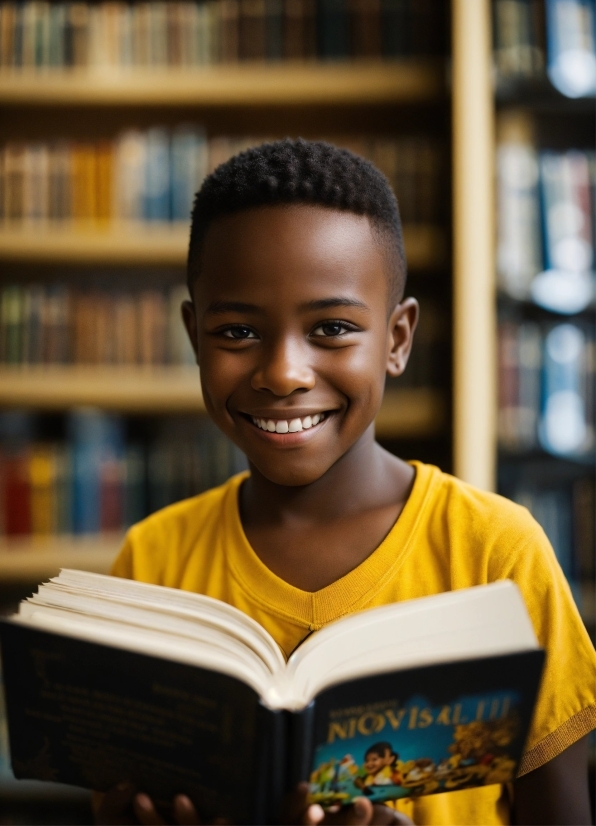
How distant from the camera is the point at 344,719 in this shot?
52cm

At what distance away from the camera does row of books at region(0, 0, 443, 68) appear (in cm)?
167

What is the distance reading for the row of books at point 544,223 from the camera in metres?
1.60

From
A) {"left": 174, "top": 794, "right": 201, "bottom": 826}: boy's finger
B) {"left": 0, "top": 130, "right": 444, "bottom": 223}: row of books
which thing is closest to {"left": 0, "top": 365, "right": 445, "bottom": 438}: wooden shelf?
{"left": 0, "top": 130, "right": 444, "bottom": 223}: row of books

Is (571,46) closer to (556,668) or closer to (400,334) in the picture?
(400,334)

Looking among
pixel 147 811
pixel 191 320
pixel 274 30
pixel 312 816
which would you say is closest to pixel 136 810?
pixel 147 811

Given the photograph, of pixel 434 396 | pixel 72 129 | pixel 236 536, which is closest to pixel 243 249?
pixel 236 536

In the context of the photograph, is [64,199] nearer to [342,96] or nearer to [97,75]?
[97,75]

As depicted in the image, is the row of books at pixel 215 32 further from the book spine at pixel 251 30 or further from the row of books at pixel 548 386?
the row of books at pixel 548 386

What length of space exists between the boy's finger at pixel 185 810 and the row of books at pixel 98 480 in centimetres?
122

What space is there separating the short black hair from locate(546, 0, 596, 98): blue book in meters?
1.03

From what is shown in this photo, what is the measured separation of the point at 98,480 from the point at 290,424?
3.80ft

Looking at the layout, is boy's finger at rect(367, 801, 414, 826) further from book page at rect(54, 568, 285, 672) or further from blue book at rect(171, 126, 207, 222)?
blue book at rect(171, 126, 207, 222)

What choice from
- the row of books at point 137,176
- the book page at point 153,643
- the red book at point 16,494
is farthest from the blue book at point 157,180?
the book page at point 153,643

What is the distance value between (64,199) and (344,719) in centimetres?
150
